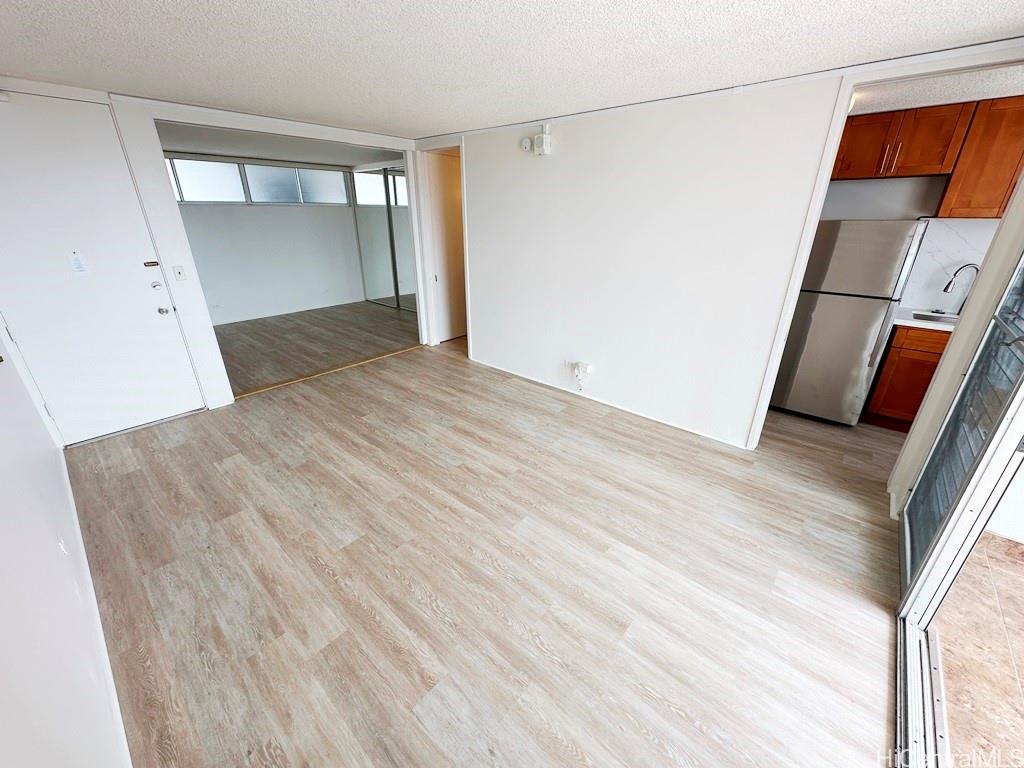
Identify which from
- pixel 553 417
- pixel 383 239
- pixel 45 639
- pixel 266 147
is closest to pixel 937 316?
pixel 553 417

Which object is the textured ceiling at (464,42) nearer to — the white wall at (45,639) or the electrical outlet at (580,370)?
the white wall at (45,639)

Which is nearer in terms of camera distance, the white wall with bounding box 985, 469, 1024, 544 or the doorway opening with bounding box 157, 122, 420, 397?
the white wall with bounding box 985, 469, 1024, 544

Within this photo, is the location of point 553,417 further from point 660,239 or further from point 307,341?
point 307,341

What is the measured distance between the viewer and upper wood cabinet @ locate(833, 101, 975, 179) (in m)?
2.68

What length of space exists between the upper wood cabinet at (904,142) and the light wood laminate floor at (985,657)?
8.31 ft

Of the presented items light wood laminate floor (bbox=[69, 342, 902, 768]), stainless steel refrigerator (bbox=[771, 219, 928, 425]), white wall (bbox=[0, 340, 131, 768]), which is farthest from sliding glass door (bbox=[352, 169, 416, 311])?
white wall (bbox=[0, 340, 131, 768])

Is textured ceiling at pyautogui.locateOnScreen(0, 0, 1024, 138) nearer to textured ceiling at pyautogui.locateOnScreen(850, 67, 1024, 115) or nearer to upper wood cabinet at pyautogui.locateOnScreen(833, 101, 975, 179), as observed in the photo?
textured ceiling at pyautogui.locateOnScreen(850, 67, 1024, 115)

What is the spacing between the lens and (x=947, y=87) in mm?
2379

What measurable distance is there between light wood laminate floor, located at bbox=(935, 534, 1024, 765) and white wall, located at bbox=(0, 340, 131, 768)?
7.65ft

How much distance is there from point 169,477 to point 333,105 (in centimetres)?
280

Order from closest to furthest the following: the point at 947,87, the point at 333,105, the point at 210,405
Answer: the point at 947,87 < the point at 333,105 < the point at 210,405

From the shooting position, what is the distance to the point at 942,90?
2.43 meters

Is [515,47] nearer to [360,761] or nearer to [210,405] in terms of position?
[360,761]

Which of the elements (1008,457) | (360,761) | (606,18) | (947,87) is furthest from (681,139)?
(360,761)
